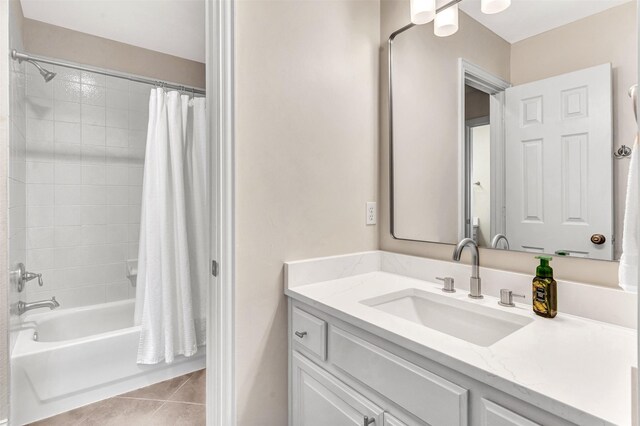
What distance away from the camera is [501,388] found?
0.62 meters

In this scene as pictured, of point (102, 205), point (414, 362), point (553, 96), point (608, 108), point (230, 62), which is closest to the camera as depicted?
point (414, 362)

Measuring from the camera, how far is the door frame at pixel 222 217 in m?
1.16

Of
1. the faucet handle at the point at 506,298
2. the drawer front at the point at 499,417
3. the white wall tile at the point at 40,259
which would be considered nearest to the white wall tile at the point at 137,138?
the white wall tile at the point at 40,259

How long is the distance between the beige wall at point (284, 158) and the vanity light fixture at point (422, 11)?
27cm

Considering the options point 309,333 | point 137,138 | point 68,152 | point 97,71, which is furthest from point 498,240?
point 68,152

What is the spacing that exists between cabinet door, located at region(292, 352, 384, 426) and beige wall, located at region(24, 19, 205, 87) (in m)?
2.51

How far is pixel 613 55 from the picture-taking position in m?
0.92

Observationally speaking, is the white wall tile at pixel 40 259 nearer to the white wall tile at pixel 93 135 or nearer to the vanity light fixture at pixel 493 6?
the white wall tile at pixel 93 135

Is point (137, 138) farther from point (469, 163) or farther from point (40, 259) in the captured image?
point (469, 163)

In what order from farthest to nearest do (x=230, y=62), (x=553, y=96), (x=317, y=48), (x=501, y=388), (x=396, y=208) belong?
(x=396, y=208), (x=317, y=48), (x=230, y=62), (x=553, y=96), (x=501, y=388)

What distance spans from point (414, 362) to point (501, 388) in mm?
217

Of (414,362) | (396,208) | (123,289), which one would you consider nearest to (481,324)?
(414,362)

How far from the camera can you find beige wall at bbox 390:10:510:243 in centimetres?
127

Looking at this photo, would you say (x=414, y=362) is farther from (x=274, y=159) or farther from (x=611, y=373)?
(x=274, y=159)
